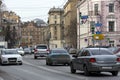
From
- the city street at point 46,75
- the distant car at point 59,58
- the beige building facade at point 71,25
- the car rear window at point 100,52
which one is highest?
the beige building facade at point 71,25

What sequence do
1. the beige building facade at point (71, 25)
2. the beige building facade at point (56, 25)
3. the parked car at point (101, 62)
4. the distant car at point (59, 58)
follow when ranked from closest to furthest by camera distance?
the parked car at point (101, 62), the distant car at point (59, 58), the beige building facade at point (71, 25), the beige building facade at point (56, 25)

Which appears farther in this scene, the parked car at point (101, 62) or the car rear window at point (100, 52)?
the car rear window at point (100, 52)

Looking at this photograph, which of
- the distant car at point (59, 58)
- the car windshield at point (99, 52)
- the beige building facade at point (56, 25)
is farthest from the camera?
the beige building facade at point (56, 25)

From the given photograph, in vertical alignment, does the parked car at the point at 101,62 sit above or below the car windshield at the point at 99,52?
below

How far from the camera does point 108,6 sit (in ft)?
322

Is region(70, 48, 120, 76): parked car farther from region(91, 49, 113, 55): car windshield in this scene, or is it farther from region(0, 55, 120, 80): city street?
region(0, 55, 120, 80): city street

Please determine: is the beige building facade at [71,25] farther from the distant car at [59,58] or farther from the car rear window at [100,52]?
the car rear window at [100,52]

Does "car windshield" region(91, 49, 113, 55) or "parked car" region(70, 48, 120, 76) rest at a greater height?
"car windshield" region(91, 49, 113, 55)

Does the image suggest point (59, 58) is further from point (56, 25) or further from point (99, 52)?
point (56, 25)

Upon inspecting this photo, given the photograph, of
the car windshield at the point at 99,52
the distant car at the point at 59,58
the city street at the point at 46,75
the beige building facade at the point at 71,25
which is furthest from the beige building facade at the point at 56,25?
the car windshield at the point at 99,52

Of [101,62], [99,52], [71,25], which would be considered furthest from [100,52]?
[71,25]

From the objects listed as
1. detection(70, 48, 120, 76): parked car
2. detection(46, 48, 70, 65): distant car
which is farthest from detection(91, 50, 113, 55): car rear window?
detection(46, 48, 70, 65): distant car

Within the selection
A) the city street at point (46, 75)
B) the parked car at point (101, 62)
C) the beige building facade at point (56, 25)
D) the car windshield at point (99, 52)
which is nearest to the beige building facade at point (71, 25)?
the beige building facade at point (56, 25)

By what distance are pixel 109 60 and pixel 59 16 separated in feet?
555
